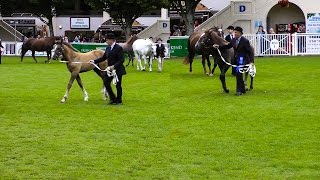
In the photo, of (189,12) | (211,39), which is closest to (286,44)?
(189,12)

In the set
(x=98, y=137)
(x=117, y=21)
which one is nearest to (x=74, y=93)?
(x=98, y=137)

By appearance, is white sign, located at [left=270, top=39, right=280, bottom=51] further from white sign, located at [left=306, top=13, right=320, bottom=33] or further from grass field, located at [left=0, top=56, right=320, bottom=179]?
grass field, located at [left=0, top=56, right=320, bottom=179]

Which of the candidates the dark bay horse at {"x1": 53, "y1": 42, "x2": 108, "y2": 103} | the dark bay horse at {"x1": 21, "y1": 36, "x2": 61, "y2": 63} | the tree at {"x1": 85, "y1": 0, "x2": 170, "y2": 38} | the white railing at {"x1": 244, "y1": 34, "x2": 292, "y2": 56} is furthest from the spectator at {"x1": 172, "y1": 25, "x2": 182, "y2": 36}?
the dark bay horse at {"x1": 53, "y1": 42, "x2": 108, "y2": 103}

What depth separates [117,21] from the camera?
186ft

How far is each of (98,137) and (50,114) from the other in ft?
13.5

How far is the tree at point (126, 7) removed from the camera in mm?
53681

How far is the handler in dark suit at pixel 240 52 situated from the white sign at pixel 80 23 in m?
44.4

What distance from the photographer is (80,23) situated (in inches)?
2608

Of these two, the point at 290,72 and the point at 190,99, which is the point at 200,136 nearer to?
the point at 190,99

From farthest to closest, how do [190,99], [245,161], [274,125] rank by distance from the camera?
[190,99], [274,125], [245,161]

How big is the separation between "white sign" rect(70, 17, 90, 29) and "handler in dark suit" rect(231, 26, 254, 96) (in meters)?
44.4

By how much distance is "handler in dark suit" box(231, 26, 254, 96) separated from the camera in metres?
22.4

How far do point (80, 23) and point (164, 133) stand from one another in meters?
52.1

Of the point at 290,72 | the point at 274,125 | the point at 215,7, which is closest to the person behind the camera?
the point at 274,125
